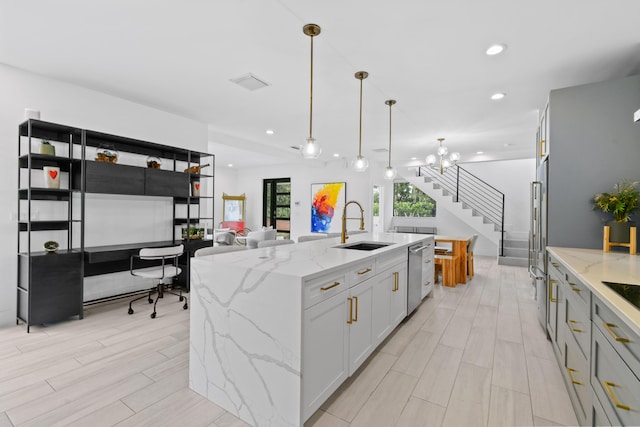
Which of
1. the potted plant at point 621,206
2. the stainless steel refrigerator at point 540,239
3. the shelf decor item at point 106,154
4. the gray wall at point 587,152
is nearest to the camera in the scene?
the potted plant at point 621,206

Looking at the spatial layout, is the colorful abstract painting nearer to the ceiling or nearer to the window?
the window

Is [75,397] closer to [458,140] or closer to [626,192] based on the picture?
[626,192]

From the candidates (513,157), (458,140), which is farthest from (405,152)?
(513,157)

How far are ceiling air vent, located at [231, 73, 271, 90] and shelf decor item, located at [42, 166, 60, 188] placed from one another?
2.19m

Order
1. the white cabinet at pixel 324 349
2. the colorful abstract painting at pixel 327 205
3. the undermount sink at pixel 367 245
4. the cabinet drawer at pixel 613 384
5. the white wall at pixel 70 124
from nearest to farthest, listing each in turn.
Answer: the cabinet drawer at pixel 613 384 → the white cabinet at pixel 324 349 → the white wall at pixel 70 124 → the undermount sink at pixel 367 245 → the colorful abstract painting at pixel 327 205

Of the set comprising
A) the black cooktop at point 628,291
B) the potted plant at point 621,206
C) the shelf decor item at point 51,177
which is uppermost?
the shelf decor item at point 51,177

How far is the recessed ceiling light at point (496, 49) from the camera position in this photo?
2730 millimetres

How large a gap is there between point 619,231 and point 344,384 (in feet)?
8.64

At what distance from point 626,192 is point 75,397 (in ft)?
14.7

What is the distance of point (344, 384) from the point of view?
2.21 metres

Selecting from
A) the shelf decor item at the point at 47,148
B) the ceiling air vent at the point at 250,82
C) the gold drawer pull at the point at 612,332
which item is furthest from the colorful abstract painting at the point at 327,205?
the gold drawer pull at the point at 612,332

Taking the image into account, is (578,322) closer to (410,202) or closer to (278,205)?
(410,202)

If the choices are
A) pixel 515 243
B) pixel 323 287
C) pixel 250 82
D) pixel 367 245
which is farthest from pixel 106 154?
pixel 515 243

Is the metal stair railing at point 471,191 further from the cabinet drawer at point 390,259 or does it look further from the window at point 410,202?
the cabinet drawer at point 390,259
